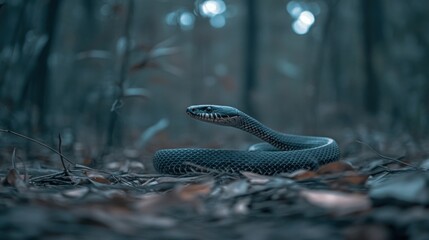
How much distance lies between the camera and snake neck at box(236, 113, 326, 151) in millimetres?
4633

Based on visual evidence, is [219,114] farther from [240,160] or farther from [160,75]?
[160,75]

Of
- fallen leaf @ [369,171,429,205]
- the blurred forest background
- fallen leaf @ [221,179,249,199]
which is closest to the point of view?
fallen leaf @ [369,171,429,205]

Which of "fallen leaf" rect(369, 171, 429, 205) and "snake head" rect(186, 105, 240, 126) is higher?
"snake head" rect(186, 105, 240, 126)

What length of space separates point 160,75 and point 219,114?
10.5 metres

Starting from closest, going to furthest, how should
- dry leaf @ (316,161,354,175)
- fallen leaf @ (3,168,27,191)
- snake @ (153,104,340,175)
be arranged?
fallen leaf @ (3,168,27,191) → dry leaf @ (316,161,354,175) → snake @ (153,104,340,175)

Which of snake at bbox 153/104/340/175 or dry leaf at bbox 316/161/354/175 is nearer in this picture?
dry leaf at bbox 316/161/354/175

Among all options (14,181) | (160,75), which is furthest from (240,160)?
(160,75)

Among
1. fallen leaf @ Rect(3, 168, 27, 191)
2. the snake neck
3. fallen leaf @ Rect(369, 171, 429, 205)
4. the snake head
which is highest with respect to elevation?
the snake head

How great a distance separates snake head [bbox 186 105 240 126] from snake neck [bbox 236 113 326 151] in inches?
2.8

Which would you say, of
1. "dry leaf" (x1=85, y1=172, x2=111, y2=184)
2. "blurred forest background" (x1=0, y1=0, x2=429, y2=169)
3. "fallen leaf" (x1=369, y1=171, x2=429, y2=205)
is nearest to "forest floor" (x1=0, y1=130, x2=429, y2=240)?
"fallen leaf" (x1=369, y1=171, x2=429, y2=205)

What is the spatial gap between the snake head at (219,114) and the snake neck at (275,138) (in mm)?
71

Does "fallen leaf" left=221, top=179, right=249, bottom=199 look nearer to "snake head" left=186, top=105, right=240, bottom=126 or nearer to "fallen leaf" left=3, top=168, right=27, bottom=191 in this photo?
"fallen leaf" left=3, top=168, right=27, bottom=191

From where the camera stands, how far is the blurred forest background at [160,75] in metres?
5.89

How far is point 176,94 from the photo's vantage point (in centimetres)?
3384
